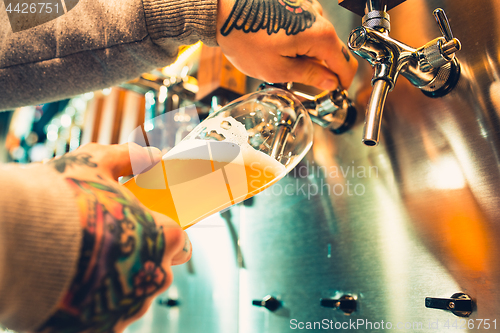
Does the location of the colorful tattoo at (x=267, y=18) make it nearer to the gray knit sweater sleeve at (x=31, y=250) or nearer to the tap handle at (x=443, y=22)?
the tap handle at (x=443, y=22)

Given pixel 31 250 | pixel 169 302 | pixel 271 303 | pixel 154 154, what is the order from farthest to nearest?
pixel 169 302
pixel 271 303
pixel 154 154
pixel 31 250

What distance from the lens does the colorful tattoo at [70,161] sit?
277 mm

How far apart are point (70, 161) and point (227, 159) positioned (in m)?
0.21

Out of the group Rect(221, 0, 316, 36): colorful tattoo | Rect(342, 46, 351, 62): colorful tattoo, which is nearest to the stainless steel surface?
Rect(342, 46, 351, 62): colorful tattoo

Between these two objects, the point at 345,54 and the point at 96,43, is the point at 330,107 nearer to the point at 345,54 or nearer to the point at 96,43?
the point at 345,54

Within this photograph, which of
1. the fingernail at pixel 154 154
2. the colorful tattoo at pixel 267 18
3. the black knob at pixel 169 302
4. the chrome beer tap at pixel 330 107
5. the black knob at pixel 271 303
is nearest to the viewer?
the fingernail at pixel 154 154

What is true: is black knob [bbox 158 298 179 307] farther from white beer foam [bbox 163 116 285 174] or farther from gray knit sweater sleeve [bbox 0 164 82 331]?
gray knit sweater sleeve [bbox 0 164 82 331]

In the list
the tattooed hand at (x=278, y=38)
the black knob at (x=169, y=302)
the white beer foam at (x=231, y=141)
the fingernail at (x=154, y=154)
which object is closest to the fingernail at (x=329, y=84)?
the tattooed hand at (x=278, y=38)

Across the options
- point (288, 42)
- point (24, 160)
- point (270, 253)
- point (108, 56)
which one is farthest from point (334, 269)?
point (24, 160)

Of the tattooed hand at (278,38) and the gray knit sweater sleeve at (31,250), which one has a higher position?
the tattooed hand at (278,38)

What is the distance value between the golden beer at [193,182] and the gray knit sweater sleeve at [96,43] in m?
0.20

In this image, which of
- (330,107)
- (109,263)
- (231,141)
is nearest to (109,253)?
(109,263)

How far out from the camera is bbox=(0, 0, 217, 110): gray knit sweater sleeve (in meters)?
0.52

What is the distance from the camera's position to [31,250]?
0.73ft
